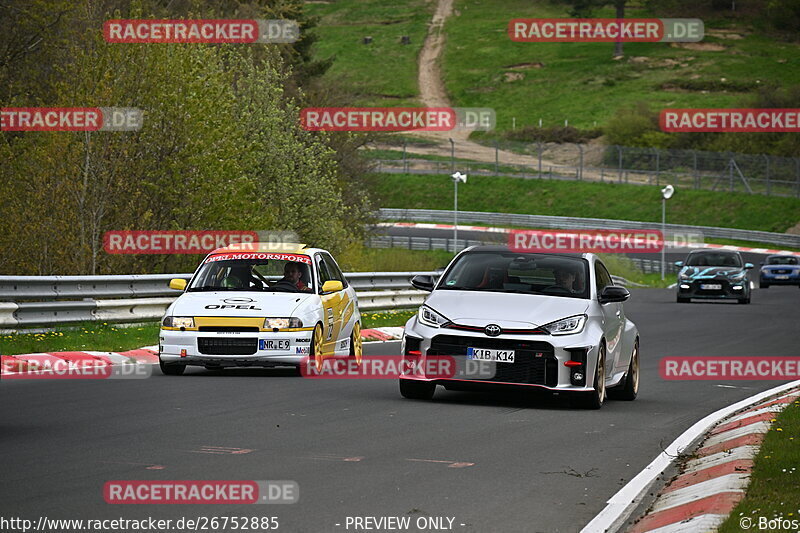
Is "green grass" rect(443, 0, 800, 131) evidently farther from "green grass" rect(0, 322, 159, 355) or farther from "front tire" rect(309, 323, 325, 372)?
"front tire" rect(309, 323, 325, 372)

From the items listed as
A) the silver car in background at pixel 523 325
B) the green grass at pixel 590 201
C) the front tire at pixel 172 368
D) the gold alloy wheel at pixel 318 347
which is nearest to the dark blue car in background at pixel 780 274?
the green grass at pixel 590 201

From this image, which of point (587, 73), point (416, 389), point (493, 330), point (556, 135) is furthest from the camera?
point (587, 73)

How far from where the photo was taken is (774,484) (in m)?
8.44

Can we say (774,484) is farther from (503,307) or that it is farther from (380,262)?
(380,262)

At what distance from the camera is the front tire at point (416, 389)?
13414mm

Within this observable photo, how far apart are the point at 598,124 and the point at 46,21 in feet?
291

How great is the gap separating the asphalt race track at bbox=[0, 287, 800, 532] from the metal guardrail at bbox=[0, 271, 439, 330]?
3275 mm

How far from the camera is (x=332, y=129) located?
46312 mm

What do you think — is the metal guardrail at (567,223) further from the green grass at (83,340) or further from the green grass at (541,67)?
the green grass at (83,340)

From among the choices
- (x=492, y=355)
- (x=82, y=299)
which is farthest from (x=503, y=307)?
(x=82, y=299)

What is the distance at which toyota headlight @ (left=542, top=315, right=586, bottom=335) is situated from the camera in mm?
12875

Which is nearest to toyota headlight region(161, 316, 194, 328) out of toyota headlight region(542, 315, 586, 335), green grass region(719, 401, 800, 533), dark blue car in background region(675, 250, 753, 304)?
toyota headlight region(542, 315, 586, 335)

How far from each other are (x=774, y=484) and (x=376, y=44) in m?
154

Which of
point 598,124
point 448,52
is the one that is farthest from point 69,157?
point 448,52
